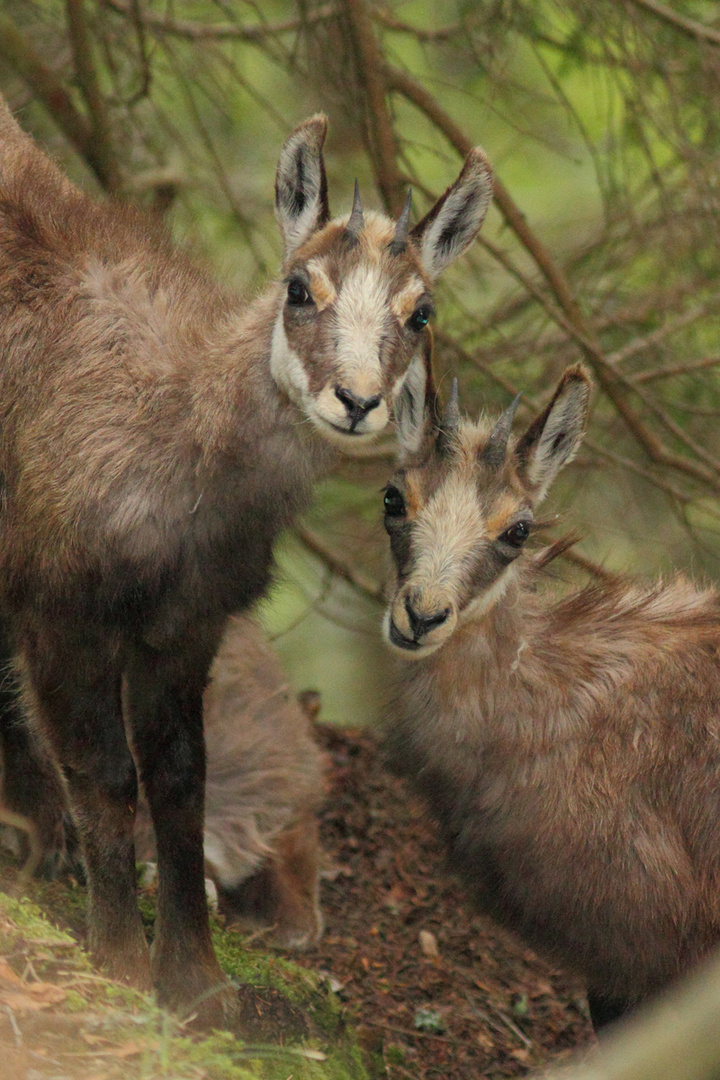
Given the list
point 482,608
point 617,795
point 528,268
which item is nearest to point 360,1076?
point 617,795

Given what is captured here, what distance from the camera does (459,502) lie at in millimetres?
4668

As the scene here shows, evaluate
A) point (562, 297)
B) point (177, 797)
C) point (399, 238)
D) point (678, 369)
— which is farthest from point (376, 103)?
point (177, 797)

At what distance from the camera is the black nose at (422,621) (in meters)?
4.35

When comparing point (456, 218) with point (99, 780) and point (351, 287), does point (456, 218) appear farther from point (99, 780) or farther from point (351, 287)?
point (99, 780)

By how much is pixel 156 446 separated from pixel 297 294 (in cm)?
74

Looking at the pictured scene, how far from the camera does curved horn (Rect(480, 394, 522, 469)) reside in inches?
185

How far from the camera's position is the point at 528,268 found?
872 cm

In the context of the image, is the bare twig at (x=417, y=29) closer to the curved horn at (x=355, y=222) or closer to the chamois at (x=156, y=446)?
the chamois at (x=156, y=446)

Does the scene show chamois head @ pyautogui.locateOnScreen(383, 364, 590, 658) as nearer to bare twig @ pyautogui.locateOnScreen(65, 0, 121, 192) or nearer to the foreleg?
the foreleg

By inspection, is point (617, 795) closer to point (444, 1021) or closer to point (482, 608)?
point (482, 608)

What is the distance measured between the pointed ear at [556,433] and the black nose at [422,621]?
88 centimetres

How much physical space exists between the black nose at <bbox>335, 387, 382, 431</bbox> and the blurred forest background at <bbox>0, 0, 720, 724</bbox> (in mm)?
1207

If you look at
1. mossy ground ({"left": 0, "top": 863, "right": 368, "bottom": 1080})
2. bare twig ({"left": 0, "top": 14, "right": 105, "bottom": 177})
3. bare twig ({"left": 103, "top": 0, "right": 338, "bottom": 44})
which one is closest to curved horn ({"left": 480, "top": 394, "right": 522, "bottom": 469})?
mossy ground ({"left": 0, "top": 863, "right": 368, "bottom": 1080})

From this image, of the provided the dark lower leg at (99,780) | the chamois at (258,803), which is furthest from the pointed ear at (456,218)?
the chamois at (258,803)
